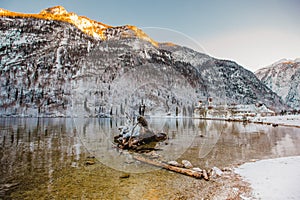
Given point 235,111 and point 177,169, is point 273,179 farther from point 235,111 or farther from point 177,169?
point 235,111

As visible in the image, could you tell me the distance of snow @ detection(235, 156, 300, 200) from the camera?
8.79 meters

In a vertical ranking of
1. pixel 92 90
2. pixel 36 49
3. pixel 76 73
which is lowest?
pixel 92 90

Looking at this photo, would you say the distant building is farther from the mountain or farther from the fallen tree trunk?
the fallen tree trunk

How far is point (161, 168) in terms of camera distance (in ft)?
49.8

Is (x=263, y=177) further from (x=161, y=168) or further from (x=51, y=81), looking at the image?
(x=51, y=81)

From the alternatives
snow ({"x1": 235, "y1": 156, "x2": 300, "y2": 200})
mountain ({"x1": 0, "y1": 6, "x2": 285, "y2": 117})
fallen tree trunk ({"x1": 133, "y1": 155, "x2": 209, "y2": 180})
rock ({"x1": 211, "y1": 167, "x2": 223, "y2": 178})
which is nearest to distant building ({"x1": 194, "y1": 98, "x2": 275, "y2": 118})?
mountain ({"x1": 0, "y1": 6, "x2": 285, "y2": 117})

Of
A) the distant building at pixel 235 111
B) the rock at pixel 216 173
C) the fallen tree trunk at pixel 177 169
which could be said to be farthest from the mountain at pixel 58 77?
the rock at pixel 216 173

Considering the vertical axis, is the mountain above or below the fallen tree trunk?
above

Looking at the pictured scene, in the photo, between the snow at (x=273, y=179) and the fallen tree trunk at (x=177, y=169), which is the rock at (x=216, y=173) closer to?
the fallen tree trunk at (x=177, y=169)

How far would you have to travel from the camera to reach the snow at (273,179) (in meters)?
8.79

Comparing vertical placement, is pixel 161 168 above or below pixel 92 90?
below

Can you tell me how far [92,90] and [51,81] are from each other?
33.9 metres

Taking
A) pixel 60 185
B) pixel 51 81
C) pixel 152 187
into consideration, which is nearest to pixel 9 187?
pixel 60 185

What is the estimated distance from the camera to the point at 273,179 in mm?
10766
